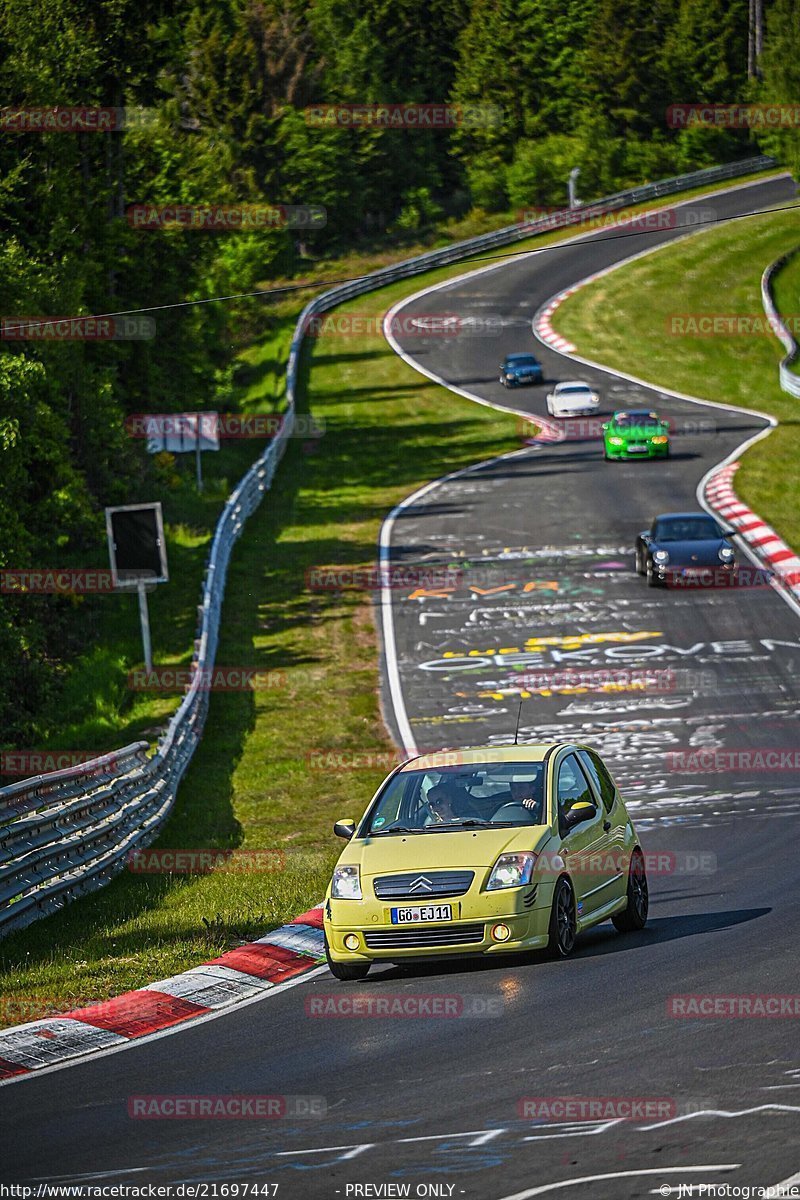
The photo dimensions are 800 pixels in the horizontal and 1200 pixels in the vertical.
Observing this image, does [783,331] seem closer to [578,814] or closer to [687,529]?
[687,529]

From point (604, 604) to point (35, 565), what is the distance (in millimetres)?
11064

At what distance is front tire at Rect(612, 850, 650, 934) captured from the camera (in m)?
12.9

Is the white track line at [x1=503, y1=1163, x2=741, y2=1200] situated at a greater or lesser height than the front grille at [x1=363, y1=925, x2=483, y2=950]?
greater

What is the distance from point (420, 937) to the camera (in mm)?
11344

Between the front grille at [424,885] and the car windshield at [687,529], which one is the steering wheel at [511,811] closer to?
the front grille at [424,885]

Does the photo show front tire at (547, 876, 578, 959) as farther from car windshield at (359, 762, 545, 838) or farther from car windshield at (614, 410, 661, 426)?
car windshield at (614, 410, 661, 426)

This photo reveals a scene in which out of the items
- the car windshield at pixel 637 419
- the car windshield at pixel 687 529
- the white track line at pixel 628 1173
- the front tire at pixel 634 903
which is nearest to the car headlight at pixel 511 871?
the front tire at pixel 634 903

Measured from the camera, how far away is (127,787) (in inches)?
725

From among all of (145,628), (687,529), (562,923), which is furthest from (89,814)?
(687,529)

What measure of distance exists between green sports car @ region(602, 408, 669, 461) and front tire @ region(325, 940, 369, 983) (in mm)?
35941

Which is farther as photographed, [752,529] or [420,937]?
[752,529]

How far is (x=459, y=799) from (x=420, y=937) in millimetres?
1319

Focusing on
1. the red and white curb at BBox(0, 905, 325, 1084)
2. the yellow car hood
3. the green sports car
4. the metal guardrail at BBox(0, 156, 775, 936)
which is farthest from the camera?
the green sports car

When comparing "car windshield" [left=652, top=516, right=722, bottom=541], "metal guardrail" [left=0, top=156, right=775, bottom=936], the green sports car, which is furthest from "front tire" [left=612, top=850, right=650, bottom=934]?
the green sports car
